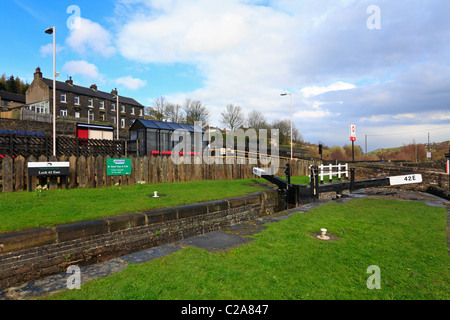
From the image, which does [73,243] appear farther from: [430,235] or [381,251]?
[430,235]

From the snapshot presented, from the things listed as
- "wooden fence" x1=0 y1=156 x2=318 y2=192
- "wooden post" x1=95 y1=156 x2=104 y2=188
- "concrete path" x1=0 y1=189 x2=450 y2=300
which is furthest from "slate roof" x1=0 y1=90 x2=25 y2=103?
"concrete path" x1=0 y1=189 x2=450 y2=300

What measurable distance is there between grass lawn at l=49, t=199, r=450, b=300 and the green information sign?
24.5 ft

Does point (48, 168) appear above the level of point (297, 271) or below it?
above

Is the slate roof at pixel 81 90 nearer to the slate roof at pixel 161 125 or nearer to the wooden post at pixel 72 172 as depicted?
the slate roof at pixel 161 125

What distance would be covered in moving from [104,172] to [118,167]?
59 cm

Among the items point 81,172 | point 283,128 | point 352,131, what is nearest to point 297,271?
point 81,172

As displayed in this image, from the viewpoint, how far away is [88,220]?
15.6ft

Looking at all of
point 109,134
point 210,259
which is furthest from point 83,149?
point 210,259

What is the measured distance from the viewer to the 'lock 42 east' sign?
7809 millimetres

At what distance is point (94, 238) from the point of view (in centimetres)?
453

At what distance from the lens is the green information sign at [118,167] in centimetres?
1012

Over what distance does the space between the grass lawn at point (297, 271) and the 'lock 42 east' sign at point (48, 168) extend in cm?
668

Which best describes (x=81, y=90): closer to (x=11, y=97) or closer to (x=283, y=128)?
(x=11, y=97)
